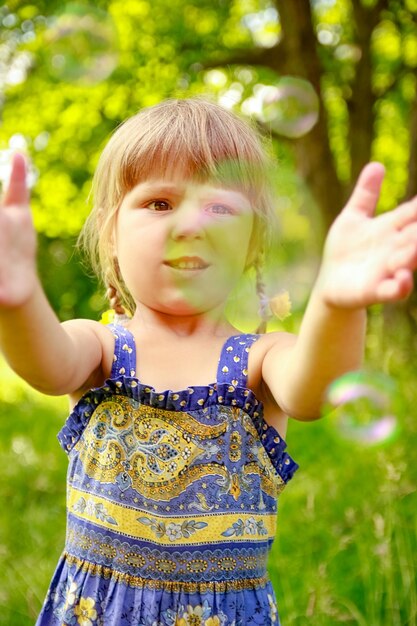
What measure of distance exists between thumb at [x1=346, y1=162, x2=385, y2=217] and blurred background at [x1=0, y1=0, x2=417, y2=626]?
33 centimetres

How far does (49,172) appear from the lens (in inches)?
536

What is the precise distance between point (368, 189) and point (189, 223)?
43 centimetres

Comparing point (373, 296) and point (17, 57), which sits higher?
point (17, 57)

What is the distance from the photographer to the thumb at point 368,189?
1318 mm

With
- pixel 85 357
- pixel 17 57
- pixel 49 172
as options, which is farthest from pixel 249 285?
pixel 49 172

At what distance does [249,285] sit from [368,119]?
960 cm

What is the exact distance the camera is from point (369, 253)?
131 cm

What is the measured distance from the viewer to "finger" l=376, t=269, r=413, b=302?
123 cm

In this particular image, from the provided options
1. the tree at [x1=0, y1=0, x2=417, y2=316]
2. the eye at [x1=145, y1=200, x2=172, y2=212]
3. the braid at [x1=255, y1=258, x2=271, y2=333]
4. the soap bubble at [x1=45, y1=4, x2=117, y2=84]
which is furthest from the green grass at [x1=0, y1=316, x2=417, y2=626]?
the tree at [x1=0, y1=0, x2=417, y2=316]

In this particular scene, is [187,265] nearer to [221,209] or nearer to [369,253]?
[221,209]

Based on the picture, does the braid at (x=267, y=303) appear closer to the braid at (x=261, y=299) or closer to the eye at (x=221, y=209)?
the braid at (x=261, y=299)

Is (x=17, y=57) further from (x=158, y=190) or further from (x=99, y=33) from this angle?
(x=158, y=190)

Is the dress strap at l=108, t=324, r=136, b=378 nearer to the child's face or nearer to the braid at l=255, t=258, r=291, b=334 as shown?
the child's face

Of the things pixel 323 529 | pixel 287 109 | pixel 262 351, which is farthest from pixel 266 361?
pixel 287 109
